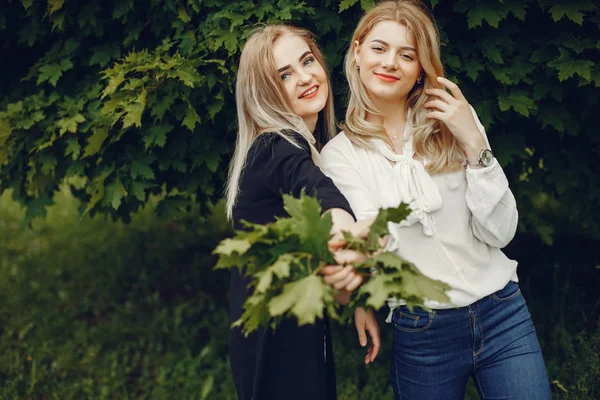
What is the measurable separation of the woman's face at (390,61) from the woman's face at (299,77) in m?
0.26

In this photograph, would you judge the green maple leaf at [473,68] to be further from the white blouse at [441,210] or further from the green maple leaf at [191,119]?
the green maple leaf at [191,119]

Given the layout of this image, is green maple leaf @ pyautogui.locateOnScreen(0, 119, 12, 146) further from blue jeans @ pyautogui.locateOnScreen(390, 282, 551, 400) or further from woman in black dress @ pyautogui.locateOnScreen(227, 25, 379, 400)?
blue jeans @ pyautogui.locateOnScreen(390, 282, 551, 400)

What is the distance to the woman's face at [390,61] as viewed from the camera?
2393mm

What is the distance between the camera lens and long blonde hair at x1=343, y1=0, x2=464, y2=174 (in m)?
2.38

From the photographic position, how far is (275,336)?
97.4 inches

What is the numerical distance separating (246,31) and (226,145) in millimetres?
726

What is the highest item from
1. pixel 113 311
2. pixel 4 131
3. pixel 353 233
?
pixel 4 131

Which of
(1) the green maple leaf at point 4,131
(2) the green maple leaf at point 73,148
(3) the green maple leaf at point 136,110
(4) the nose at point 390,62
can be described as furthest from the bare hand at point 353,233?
(1) the green maple leaf at point 4,131

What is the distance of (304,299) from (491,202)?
1042 mm

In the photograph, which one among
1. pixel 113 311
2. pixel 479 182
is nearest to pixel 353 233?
pixel 479 182

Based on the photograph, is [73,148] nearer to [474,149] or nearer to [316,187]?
[316,187]

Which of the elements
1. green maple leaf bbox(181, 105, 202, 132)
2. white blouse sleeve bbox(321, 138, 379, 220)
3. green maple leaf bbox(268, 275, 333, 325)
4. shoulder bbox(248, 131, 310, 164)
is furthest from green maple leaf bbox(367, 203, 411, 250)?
green maple leaf bbox(181, 105, 202, 132)

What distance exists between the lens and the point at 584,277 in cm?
479

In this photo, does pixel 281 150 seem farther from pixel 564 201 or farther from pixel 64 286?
pixel 64 286
